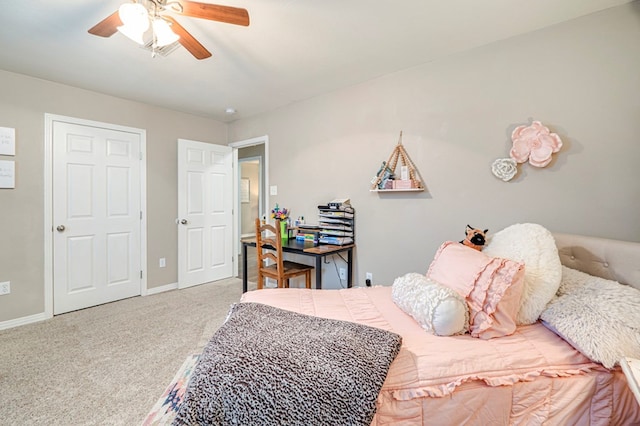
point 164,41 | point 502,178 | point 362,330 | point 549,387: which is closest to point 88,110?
point 164,41

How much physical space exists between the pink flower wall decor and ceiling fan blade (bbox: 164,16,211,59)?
87.0 inches

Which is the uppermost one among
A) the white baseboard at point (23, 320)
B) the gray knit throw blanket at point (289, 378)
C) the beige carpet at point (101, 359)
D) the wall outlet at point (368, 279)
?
the gray knit throw blanket at point (289, 378)

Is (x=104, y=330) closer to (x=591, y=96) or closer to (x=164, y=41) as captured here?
(x=164, y=41)

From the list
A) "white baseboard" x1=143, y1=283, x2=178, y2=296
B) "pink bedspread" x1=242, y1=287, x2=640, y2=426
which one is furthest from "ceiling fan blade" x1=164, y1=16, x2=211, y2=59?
"white baseboard" x1=143, y1=283, x2=178, y2=296

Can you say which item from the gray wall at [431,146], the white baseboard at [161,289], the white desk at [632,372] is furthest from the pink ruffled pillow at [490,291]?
the white baseboard at [161,289]

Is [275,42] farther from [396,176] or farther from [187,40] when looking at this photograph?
[396,176]

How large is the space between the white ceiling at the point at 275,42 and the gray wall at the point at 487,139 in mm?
164

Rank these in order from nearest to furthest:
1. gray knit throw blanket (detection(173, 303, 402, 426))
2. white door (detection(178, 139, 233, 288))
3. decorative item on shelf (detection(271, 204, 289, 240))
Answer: gray knit throw blanket (detection(173, 303, 402, 426))
decorative item on shelf (detection(271, 204, 289, 240))
white door (detection(178, 139, 233, 288))

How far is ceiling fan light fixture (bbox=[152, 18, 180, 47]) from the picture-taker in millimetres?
1515

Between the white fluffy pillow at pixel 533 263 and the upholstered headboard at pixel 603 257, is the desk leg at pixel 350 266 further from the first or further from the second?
the upholstered headboard at pixel 603 257

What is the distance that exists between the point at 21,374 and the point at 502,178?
3639 millimetres

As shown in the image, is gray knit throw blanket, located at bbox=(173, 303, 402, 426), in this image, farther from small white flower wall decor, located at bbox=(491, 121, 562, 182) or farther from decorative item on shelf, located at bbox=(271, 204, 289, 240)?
decorative item on shelf, located at bbox=(271, 204, 289, 240)

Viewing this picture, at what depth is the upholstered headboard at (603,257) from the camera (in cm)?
137

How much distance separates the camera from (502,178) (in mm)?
2105
